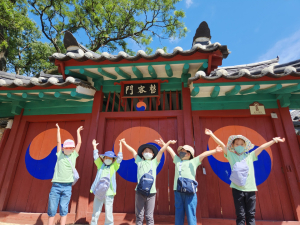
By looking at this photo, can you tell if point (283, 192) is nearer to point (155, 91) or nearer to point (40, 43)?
point (155, 91)

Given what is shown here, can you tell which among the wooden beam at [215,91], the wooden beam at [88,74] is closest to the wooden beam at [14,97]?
the wooden beam at [88,74]

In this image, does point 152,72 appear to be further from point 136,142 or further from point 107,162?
point 107,162

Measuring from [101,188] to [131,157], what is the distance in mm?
1122

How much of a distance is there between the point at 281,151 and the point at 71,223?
471cm

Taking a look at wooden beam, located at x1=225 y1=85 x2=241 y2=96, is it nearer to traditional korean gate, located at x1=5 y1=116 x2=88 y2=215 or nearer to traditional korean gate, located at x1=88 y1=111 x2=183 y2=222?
traditional korean gate, located at x1=88 y1=111 x2=183 y2=222

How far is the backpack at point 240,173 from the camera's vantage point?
8.93 ft

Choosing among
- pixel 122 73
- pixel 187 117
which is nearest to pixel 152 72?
pixel 122 73

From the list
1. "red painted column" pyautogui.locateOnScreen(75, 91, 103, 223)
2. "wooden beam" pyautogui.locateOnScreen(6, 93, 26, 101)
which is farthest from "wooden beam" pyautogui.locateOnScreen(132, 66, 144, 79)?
"wooden beam" pyautogui.locateOnScreen(6, 93, 26, 101)

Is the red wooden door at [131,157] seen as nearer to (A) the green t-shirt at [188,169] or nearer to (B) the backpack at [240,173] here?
(A) the green t-shirt at [188,169]

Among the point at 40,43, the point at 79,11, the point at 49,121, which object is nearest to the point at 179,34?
the point at 79,11

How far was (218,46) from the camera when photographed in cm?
361

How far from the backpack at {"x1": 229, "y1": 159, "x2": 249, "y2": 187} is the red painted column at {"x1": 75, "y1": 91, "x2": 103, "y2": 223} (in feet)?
9.56

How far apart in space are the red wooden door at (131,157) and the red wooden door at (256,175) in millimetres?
638

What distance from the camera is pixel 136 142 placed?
416cm
